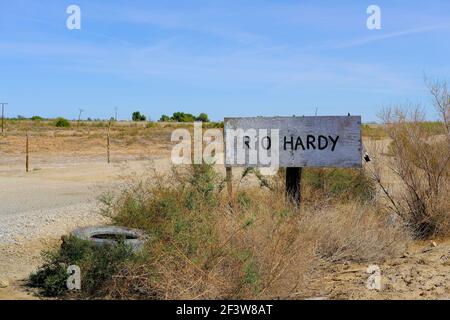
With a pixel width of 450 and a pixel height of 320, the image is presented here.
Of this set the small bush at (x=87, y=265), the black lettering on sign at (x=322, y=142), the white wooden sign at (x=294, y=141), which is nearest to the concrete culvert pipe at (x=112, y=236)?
the small bush at (x=87, y=265)

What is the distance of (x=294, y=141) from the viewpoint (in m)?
11.4

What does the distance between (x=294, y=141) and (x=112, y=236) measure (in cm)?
422

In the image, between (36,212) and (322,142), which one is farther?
(36,212)

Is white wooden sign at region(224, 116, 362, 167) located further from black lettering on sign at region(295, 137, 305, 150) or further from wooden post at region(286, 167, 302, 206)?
wooden post at region(286, 167, 302, 206)

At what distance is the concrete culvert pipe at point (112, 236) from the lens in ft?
25.0

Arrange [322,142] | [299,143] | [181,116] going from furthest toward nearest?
[181,116]
[299,143]
[322,142]

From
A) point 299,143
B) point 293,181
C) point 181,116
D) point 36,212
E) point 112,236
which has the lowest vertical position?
point 36,212

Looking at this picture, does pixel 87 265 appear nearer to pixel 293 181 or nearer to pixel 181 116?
pixel 293 181

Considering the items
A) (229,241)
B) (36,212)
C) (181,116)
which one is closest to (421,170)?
(229,241)

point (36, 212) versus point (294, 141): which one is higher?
point (294, 141)

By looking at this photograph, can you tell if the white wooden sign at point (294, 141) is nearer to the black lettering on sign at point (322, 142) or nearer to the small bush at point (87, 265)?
the black lettering on sign at point (322, 142)
